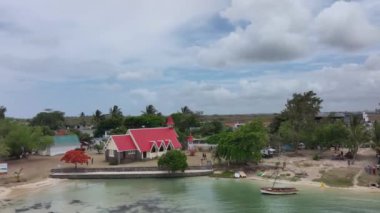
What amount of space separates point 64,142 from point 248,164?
4009 centimetres

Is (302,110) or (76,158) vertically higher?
(302,110)

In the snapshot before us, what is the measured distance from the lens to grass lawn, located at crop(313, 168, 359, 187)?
5488 cm

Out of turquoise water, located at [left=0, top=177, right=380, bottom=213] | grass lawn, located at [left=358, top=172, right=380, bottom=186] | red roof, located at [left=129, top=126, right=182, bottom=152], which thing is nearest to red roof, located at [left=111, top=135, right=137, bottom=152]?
red roof, located at [left=129, top=126, right=182, bottom=152]

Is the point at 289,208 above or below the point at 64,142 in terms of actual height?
below

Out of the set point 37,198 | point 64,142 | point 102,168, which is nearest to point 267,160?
point 102,168

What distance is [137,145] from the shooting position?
73.5 meters

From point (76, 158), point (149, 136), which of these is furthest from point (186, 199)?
point (149, 136)

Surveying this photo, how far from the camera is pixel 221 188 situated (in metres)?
54.6

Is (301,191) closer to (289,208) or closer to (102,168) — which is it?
(289,208)

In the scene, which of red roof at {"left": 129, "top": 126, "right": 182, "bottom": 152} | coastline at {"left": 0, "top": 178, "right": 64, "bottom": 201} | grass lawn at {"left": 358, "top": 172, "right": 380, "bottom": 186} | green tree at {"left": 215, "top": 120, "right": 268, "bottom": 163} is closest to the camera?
grass lawn at {"left": 358, "top": 172, "right": 380, "bottom": 186}

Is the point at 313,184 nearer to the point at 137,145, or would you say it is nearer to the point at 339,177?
the point at 339,177

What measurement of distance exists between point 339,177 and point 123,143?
109ft

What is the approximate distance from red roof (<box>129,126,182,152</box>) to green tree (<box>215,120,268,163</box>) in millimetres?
13933

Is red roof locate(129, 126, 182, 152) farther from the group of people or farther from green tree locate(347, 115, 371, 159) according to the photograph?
the group of people
